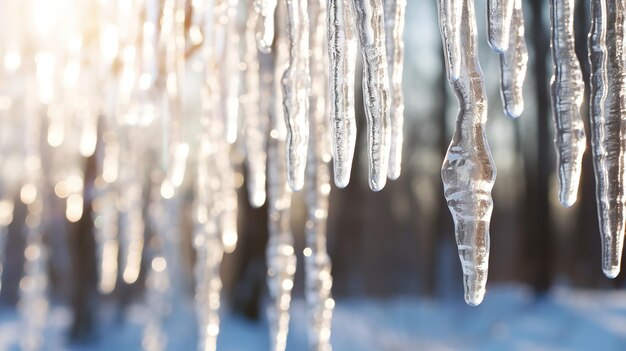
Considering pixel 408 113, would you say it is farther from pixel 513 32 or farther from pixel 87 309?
pixel 513 32

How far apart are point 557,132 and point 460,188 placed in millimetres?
96

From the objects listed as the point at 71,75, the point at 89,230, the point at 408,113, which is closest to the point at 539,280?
the point at 408,113

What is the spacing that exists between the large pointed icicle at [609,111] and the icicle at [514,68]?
0.21ft

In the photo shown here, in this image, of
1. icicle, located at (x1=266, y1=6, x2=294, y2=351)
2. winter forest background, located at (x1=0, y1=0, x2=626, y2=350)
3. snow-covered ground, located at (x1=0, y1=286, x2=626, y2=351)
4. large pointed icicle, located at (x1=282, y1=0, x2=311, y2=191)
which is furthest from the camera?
winter forest background, located at (x1=0, y1=0, x2=626, y2=350)

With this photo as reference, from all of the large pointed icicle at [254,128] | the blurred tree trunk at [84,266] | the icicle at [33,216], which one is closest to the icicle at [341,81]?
the large pointed icicle at [254,128]

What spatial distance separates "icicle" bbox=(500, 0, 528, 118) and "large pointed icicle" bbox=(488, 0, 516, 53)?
0.13 ft

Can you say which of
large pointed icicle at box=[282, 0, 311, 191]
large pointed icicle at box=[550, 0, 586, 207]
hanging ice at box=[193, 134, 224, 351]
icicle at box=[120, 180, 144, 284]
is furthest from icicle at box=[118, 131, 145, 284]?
large pointed icicle at box=[550, 0, 586, 207]

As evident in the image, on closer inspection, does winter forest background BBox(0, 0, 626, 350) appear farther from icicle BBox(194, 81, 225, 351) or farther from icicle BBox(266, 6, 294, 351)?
icicle BBox(266, 6, 294, 351)

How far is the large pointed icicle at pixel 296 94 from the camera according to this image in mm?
656

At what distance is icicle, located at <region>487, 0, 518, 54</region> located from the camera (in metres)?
0.54

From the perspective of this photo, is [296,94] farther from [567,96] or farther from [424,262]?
[424,262]

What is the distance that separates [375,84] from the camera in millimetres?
589

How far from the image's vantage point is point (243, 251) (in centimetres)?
464

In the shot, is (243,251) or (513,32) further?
(243,251)
